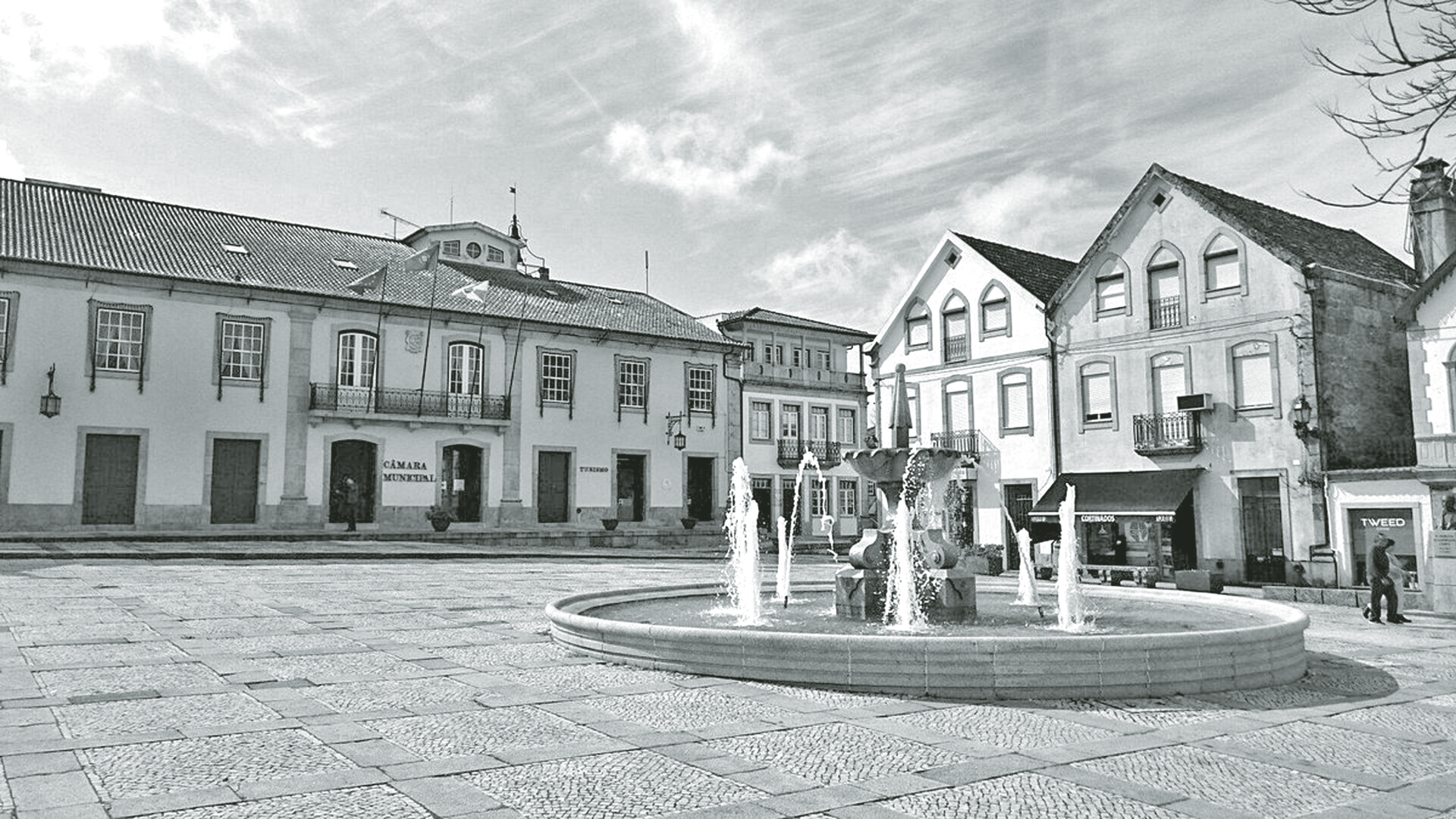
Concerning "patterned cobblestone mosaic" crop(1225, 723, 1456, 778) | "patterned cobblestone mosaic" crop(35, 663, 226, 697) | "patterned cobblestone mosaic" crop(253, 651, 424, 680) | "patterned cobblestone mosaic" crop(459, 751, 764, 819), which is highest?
"patterned cobblestone mosaic" crop(35, 663, 226, 697)

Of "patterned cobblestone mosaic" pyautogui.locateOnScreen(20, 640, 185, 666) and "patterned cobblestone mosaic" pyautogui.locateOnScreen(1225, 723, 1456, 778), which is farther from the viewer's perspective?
"patterned cobblestone mosaic" pyautogui.locateOnScreen(20, 640, 185, 666)

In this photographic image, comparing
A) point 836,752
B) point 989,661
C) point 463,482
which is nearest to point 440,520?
point 463,482

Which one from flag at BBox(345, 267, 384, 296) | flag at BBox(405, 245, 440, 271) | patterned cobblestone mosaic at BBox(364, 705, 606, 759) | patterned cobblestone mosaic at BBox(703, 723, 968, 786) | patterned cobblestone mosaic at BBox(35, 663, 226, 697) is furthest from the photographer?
flag at BBox(405, 245, 440, 271)

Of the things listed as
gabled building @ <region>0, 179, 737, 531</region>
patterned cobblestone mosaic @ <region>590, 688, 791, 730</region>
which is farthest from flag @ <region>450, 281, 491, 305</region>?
patterned cobblestone mosaic @ <region>590, 688, 791, 730</region>

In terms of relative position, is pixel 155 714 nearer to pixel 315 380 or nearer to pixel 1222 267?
pixel 1222 267

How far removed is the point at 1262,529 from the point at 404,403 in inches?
946

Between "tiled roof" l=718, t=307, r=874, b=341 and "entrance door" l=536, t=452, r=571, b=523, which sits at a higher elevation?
"tiled roof" l=718, t=307, r=874, b=341

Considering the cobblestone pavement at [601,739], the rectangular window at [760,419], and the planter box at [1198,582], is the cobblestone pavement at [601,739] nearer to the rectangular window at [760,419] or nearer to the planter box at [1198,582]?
the planter box at [1198,582]

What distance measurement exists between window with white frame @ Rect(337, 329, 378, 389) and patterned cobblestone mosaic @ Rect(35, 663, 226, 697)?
25.0 metres

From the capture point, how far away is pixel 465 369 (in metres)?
34.7

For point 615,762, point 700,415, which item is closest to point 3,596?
point 615,762

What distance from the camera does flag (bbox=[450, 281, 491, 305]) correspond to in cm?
3531

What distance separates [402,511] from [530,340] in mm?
6947

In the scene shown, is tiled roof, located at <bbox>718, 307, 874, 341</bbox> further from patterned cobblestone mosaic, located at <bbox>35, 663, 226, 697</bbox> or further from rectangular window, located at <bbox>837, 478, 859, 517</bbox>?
patterned cobblestone mosaic, located at <bbox>35, 663, 226, 697</bbox>
